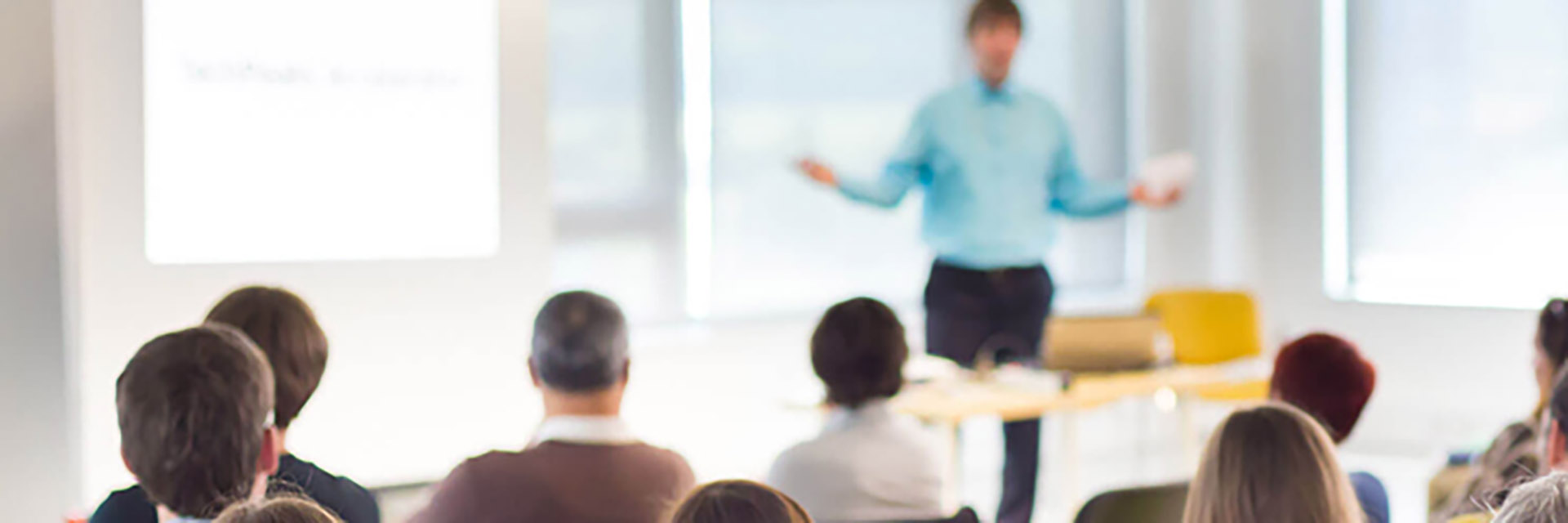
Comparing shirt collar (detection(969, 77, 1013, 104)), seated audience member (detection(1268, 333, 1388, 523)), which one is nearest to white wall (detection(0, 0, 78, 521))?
shirt collar (detection(969, 77, 1013, 104))

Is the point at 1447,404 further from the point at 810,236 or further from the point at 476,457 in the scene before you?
the point at 476,457

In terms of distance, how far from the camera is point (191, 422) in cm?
165

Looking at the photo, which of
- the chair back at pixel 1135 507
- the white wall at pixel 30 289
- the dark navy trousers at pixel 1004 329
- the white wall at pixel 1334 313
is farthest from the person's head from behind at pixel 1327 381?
the white wall at pixel 1334 313

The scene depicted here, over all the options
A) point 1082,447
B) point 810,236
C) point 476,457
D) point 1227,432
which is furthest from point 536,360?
point 1082,447

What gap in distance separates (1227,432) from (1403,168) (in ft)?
16.9

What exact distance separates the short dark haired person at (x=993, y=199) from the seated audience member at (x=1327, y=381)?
1.82 meters

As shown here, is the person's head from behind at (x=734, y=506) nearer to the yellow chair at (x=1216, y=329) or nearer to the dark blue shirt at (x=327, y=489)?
the dark blue shirt at (x=327, y=489)

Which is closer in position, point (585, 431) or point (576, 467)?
point (576, 467)

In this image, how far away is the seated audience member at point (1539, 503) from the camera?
126 centimetres

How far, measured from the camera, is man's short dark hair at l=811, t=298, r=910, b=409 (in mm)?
2711

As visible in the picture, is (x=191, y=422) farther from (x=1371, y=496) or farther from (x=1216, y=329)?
(x=1216, y=329)

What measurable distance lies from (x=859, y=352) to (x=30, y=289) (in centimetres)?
231

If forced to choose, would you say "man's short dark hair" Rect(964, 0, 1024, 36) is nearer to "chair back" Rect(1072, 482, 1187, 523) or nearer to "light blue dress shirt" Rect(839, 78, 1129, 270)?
"light blue dress shirt" Rect(839, 78, 1129, 270)

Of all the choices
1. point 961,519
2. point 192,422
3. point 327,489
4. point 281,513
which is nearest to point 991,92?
point 961,519
